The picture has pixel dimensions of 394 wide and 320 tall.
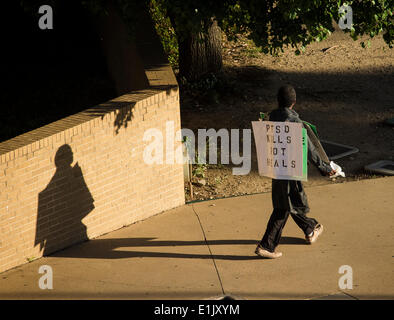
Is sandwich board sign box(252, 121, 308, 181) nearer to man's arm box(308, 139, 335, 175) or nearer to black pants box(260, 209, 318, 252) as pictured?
man's arm box(308, 139, 335, 175)

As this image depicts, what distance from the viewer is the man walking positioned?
21.6ft

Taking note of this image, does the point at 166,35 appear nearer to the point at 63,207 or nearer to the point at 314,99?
the point at 314,99

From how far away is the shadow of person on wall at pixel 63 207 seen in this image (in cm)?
712

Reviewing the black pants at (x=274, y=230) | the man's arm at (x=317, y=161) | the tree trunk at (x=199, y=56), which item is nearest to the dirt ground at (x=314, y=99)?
the tree trunk at (x=199, y=56)

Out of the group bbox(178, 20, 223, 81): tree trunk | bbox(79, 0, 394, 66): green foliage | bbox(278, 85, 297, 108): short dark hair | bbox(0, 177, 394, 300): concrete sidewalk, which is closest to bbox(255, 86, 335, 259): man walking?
bbox(278, 85, 297, 108): short dark hair

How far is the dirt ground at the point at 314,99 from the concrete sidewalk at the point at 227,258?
104 centimetres

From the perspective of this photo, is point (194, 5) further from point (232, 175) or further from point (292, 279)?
point (292, 279)

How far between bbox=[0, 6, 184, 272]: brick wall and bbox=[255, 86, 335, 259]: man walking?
6.19 ft

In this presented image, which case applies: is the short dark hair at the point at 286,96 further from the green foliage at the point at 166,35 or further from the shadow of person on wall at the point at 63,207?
the green foliage at the point at 166,35

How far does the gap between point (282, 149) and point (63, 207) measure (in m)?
2.55

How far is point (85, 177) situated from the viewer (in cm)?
747

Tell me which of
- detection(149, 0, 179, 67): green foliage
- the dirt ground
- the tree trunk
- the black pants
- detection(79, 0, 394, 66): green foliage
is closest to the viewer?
the black pants

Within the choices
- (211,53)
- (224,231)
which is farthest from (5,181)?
(211,53)

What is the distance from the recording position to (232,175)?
9.71m
